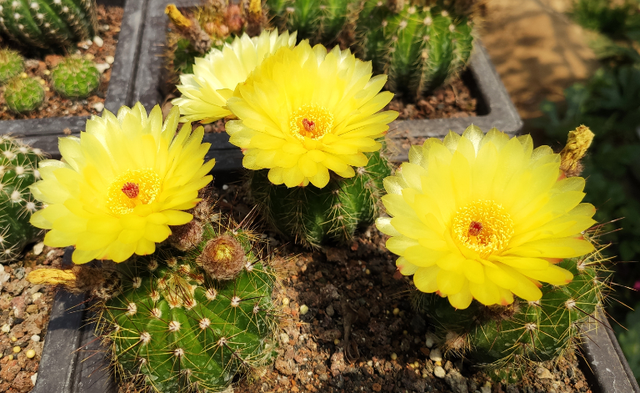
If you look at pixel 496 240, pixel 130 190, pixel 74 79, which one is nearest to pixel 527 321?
pixel 496 240

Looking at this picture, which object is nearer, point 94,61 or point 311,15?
point 311,15

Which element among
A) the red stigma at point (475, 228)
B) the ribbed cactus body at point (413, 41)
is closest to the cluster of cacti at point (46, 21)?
the ribbed cactus body at point (413, 41)

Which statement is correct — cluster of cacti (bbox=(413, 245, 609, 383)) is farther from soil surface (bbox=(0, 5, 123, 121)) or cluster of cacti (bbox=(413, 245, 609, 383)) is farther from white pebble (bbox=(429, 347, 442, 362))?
soil surface (bbox=(0, 5, 123, 121))

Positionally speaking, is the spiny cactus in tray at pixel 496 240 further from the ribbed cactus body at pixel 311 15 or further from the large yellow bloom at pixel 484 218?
the ribbed cactus body at pixel 311 15

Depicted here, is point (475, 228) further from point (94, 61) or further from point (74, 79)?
point (94, 61)

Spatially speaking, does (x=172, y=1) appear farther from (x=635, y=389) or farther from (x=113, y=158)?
(x=635, y=389)

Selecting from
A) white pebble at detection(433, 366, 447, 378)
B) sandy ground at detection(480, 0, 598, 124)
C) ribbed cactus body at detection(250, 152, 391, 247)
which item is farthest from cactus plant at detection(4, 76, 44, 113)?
sandy ground at detection(480, 0, 598, 124)
